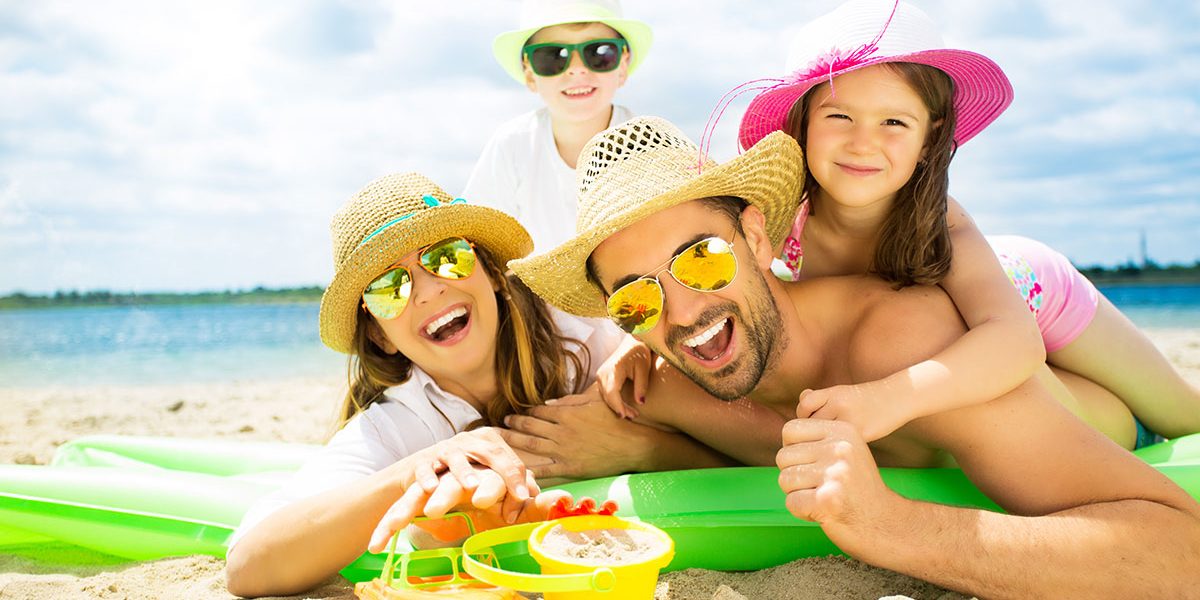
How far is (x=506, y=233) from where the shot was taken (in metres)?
3.66

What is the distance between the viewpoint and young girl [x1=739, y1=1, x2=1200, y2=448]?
250 centimetres

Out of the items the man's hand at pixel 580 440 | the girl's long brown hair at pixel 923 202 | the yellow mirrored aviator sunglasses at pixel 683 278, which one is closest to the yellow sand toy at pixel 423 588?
the yellow mirrored aviator sunglasses at pixel 683 278

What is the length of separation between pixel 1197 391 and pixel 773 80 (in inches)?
100

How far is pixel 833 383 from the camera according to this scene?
296 centimetres

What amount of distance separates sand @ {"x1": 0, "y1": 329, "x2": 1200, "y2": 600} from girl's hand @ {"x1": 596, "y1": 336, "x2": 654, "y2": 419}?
2.40 feet

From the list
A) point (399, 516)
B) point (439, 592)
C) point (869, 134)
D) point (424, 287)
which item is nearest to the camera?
point (439, 592)

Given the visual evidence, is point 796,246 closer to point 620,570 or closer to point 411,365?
point 411,365

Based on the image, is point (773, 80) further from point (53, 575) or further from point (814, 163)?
point (53, 575)

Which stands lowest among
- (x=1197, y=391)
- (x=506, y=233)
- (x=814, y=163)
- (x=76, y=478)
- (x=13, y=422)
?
(x=13, y=422)

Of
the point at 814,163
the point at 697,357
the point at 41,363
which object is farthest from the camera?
the point at 41,363

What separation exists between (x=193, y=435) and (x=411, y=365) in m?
4.69

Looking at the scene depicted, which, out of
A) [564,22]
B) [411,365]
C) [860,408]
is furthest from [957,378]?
[564,22]

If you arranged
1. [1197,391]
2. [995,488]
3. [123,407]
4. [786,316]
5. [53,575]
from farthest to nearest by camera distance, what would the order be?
[123,407] < [1197,391] < [53,575] < [786,316] < [995,488]

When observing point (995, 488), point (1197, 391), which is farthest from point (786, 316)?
point (1197, 391)
